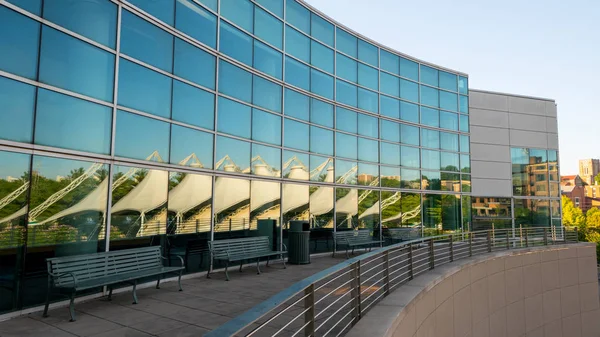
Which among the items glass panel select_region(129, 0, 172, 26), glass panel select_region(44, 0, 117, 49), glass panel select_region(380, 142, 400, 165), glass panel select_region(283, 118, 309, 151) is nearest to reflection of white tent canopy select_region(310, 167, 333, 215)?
glass panel select_region(283, 118, 309, 151)

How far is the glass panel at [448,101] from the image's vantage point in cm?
2261

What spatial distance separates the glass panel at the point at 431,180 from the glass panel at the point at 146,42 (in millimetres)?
15102

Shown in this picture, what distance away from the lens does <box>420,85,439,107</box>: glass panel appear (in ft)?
70.6

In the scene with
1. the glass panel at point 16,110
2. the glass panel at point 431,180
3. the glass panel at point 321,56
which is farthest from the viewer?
the glass panel at point 431,180

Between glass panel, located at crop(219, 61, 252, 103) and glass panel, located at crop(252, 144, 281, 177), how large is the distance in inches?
64.9

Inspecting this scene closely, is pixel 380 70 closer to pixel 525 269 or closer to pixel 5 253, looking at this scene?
pixel 525 269

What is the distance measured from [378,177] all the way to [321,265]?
737 centimetres

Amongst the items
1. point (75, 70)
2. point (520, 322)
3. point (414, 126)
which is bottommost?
point (520, 322)

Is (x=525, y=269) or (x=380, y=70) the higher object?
(x=380, y=70)

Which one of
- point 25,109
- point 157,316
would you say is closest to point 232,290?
point 157,316

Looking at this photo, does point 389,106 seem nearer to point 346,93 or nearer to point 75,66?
point 346,93

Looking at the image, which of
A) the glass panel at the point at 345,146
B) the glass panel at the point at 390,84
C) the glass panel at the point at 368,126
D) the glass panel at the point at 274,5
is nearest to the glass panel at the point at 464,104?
the glass panel at the point at 390,84

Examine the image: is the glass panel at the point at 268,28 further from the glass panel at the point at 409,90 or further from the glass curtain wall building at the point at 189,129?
the glass panel at the point at 409,90

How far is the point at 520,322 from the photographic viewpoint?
13922 mm
